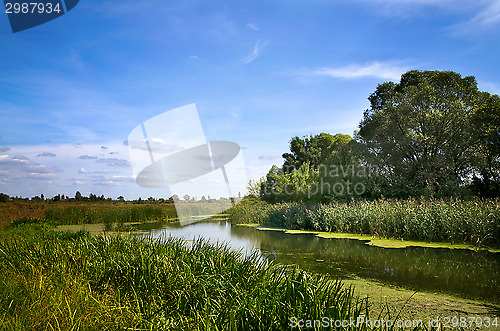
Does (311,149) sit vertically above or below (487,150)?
above

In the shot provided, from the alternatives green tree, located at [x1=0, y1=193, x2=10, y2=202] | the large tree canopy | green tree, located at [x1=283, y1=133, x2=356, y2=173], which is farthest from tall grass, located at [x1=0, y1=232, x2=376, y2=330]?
green tree, located at [x1=283, y1=133, x2=356, y2=173]

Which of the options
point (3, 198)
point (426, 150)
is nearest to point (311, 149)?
point (426, 150)

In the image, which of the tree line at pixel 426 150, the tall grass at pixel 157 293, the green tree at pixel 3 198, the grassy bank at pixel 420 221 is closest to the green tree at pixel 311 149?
the tree line at pixel 426 150

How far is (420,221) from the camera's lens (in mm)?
9992

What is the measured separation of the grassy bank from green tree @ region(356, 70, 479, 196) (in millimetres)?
5100

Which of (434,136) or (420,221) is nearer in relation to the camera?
(420,221)

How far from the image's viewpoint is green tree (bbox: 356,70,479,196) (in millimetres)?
16469

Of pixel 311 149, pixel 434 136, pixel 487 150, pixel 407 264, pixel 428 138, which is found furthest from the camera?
pixel 311 149

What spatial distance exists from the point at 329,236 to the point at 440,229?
336cm

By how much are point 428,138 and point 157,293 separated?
16.8m

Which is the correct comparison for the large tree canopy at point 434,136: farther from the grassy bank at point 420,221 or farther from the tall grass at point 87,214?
the tall grass at point 87,214

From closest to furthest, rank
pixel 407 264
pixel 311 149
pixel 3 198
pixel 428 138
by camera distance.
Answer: pixel 407 264 < pixel 428 138 < pixel 3 198 < pixel 311 149

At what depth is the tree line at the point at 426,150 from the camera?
15.8 metres

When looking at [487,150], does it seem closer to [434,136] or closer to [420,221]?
[434,136]
